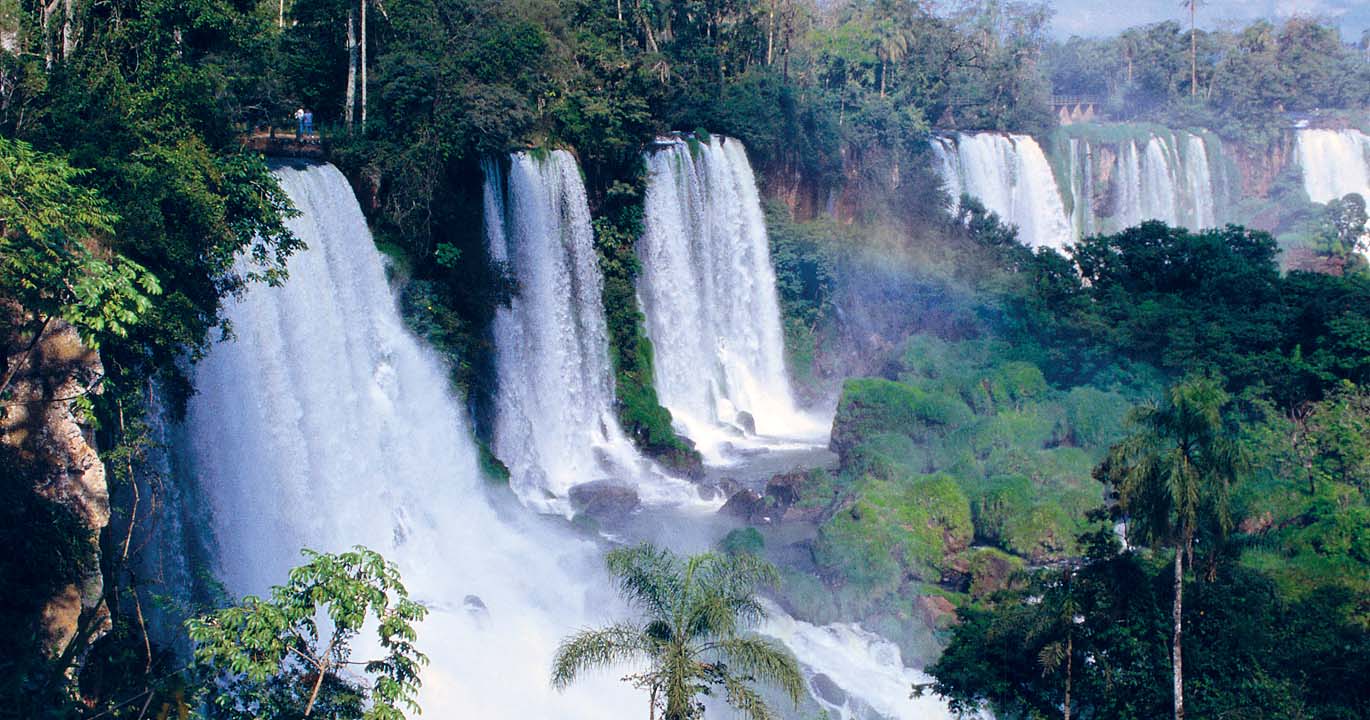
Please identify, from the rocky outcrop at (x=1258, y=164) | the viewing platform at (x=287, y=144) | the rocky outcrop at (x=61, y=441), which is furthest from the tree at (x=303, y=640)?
the rocky outcrop at (x=1258, y=164)

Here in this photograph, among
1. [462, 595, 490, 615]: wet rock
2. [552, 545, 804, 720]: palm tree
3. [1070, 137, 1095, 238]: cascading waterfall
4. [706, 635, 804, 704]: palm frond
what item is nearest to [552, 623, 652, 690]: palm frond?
[552, 545, 804, 720]: palm tree

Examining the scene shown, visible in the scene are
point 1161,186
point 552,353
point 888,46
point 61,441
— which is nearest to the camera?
point 61,441

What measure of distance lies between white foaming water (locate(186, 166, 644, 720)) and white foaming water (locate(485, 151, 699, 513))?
7.10ft

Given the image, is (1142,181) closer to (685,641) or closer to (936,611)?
(936,611)

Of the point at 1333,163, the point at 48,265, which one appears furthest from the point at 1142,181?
the point at 48,265

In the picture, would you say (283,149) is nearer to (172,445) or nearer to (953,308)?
(172,445)

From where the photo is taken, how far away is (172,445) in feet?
46.6

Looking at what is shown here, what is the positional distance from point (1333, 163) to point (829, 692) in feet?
159

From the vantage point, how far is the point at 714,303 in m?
30.7

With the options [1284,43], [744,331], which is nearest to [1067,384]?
[744,331]

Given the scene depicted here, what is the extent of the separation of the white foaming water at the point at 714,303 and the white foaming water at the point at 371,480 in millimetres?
7914

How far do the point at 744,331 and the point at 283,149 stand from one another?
1392cm

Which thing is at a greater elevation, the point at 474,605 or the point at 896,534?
the point at 896,534

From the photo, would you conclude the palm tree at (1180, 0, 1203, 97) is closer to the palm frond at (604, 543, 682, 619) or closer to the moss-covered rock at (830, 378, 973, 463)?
the moss-covered rock at (830, 378, 973, 463)
